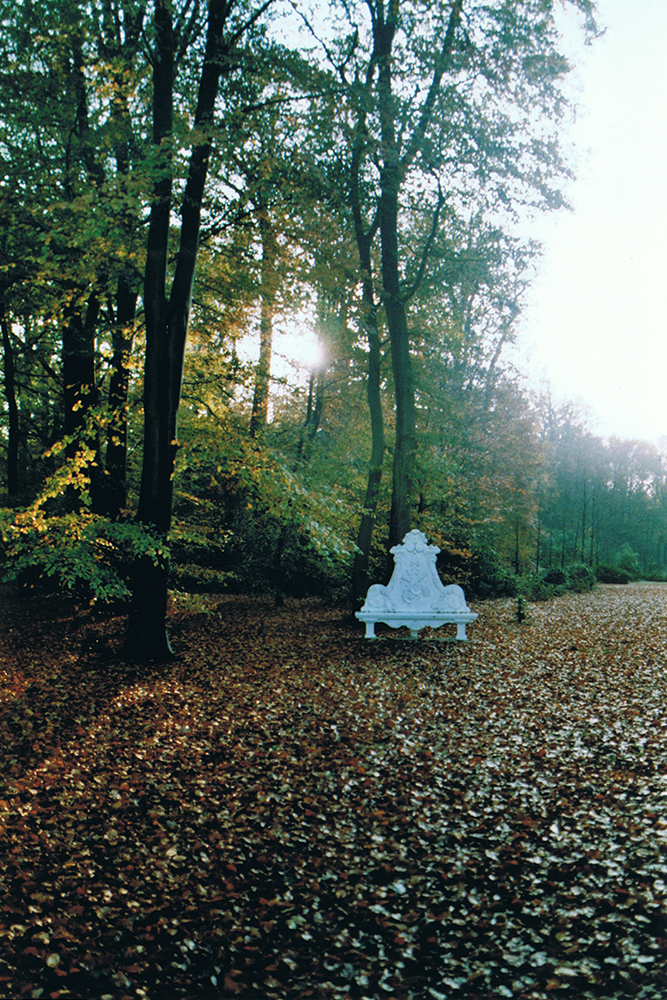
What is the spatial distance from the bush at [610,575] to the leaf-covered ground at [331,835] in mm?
23765

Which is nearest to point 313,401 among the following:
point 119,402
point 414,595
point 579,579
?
point 119,402

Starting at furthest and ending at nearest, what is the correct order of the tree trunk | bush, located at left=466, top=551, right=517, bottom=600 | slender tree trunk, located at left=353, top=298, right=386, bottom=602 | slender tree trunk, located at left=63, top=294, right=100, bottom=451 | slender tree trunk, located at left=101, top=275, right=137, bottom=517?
bush, located at left=466, top=551, right=517, bottom=600 → slender tree trunk, located at left=353, top=298, right=386, bottom=602 → slender tree trunk, located at left=63, top=294, right=100, bottom=451 → slender tree trunk, located at left=101, top=275, right=137, bottom=517 → the tree trunk

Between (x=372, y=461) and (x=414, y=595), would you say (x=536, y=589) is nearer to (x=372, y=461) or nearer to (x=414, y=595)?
(x=372, y=461)

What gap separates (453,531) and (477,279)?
7.02 metres

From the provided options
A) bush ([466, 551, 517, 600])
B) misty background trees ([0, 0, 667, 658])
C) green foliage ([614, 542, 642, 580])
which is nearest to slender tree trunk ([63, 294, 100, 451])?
misty background trees ([0, 0, 667, 658])

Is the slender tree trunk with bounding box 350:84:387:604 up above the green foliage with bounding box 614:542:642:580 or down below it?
above

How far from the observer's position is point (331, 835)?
3.89m

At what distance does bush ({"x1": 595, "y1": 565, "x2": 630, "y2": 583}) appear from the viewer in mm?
29531

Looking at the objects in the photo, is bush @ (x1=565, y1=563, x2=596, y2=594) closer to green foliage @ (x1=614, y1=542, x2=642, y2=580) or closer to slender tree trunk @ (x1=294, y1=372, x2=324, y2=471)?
green foliage @ (x1=614, y1=542, x2=642, y2=580)

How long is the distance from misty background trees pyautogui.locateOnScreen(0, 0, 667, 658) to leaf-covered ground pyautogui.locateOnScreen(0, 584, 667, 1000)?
7.85 feet

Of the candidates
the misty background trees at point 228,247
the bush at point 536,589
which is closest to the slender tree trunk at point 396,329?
the misty background trees at point 228,247

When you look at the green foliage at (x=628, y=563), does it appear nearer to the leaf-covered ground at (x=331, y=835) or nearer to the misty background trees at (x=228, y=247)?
the misty background trees at (x=228, y=247)

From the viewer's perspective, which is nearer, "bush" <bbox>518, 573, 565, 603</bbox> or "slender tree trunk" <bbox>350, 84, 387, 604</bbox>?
"slender tree trunk" <bbox>350, 84, 387, 604</bbox>

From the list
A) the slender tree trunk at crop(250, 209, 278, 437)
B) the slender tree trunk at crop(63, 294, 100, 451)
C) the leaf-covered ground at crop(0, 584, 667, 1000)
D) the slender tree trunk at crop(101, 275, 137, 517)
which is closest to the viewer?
→ the leaf-covered ground at crop(0, 584, 667, 1000)
